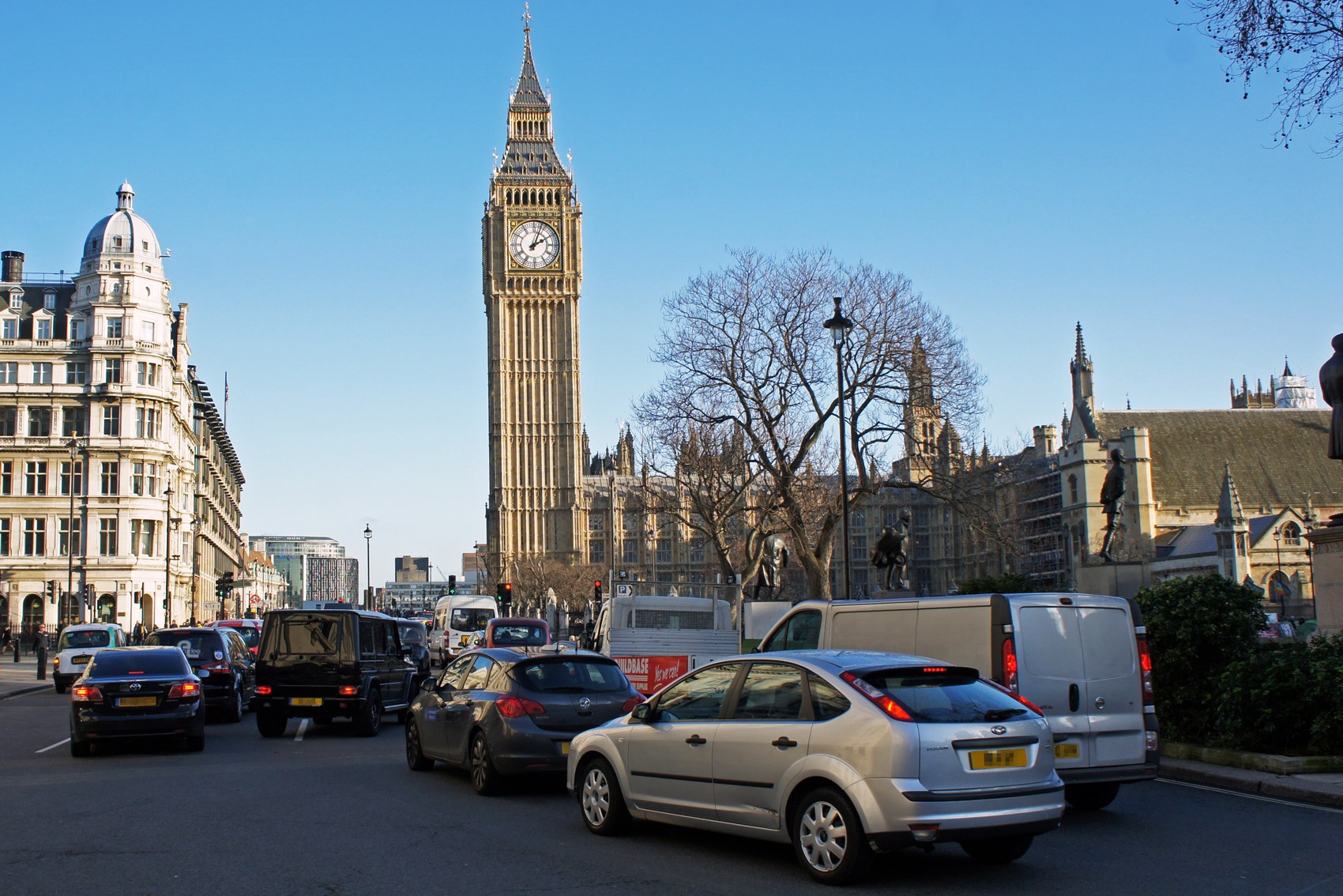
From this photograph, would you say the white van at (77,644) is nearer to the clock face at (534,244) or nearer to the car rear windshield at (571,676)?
the car rear windshield at (571,676)

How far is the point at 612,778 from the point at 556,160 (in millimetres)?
123338

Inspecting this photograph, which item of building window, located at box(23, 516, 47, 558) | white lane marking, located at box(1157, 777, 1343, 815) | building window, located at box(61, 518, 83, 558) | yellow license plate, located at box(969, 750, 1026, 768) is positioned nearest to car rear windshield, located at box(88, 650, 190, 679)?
yellow license plate, located at box(969, 750, 1026, 768)

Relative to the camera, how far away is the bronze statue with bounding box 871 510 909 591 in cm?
3012

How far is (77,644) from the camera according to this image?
110 ft

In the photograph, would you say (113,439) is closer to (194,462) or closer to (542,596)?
(194,462)

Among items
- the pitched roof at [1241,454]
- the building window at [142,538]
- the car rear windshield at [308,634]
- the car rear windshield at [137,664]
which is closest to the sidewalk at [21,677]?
the building window at [142,538]

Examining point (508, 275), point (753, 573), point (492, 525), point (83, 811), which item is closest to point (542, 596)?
point (492, 525)

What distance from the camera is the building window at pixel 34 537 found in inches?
2689

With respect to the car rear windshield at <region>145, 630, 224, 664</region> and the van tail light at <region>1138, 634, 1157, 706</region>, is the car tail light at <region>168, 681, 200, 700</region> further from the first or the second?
the van tail light at <region>1138, 634, 1157, 706</region>

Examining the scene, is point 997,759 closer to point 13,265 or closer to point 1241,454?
point 13,265

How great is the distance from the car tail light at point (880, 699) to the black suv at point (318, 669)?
12699 millimetres

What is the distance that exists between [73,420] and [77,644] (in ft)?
130

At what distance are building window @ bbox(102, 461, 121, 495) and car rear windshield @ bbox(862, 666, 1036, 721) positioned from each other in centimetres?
6790

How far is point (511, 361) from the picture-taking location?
413 ft
